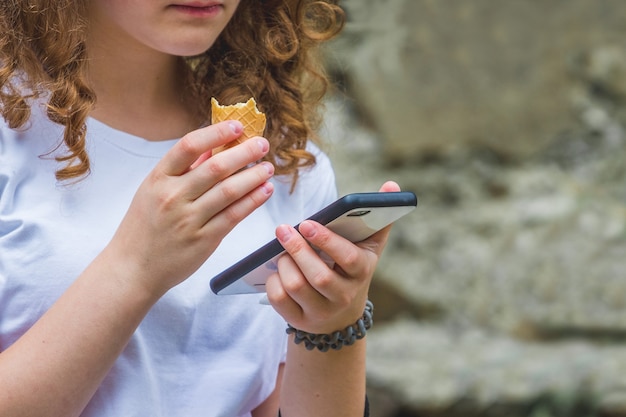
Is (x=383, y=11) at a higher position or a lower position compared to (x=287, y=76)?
lower

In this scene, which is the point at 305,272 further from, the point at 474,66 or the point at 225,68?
the point at 474,66

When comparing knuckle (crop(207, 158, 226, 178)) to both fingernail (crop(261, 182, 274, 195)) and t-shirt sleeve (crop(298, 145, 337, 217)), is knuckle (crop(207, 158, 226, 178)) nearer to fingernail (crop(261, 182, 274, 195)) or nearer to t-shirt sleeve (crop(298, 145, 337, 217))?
fingernail (crop(261, 182, 274, 195))

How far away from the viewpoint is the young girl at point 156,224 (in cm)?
109

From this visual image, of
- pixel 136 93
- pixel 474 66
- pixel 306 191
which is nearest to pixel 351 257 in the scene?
pixel 306 191

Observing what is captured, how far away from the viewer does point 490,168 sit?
9.41 ft

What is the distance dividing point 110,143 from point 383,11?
1.66 m

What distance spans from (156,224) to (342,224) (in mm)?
208

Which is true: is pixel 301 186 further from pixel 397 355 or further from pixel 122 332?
pixel 397 355

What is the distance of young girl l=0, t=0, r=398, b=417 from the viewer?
1.09 metres

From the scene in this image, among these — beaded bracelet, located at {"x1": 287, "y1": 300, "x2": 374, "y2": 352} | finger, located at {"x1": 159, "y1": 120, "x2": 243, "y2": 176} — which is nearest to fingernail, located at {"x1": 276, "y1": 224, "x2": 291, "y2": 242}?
finger, located at {"x1": 159, "y1": 120, "x2": 243, "y2": 176}

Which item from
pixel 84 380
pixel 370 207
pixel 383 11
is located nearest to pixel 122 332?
pixel 84 380

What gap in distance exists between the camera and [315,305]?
114 cm

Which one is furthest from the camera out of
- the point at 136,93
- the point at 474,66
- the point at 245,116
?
the point at 474,66

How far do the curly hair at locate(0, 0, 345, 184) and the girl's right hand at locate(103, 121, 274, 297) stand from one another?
7.1 inches
